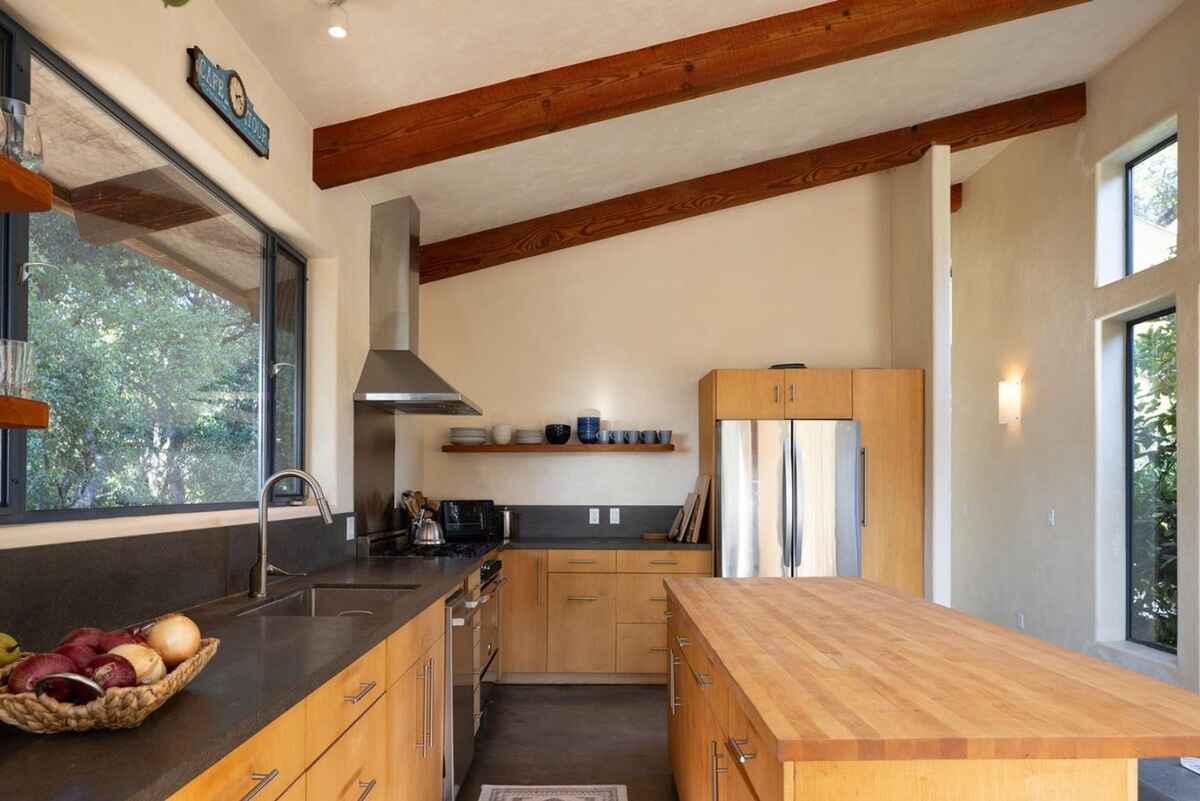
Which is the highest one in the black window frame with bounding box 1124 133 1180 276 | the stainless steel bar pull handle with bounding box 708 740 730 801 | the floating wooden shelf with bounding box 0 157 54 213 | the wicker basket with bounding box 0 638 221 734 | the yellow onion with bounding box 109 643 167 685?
the black window frame with bounding box 1124 133 1180 276

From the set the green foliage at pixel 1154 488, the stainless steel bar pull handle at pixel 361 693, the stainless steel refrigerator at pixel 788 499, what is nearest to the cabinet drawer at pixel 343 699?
the stainless steel bar pull handle at pixel 361 693

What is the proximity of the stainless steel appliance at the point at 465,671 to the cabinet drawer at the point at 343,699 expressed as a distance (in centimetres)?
98

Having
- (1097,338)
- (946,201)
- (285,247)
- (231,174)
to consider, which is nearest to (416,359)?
(285,247)

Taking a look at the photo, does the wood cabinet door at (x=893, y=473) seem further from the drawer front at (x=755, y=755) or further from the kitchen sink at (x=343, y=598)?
the drawer front at (x=755, y=755)

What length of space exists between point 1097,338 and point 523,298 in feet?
12.0

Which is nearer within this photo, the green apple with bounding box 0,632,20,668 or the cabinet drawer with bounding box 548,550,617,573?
the green apple with bounding box 0,632,20,668

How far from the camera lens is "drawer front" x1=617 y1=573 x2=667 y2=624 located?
5012mm

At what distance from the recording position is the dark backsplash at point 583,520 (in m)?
5.67

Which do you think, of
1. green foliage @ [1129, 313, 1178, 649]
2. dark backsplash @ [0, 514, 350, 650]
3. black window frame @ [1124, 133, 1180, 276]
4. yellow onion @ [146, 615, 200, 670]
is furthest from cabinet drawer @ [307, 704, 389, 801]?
black window frame @ [1124, 133, 1180, 276]

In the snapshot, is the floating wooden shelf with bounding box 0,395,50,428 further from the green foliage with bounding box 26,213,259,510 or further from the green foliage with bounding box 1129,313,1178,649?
the green foliage with bounding box 1129,313,1178,649

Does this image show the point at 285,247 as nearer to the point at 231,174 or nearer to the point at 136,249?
the point at 231,174

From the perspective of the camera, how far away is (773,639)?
215 cm

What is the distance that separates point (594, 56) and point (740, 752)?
2751mm

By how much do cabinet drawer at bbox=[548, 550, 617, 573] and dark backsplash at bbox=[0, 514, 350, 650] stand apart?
87.2 inches
